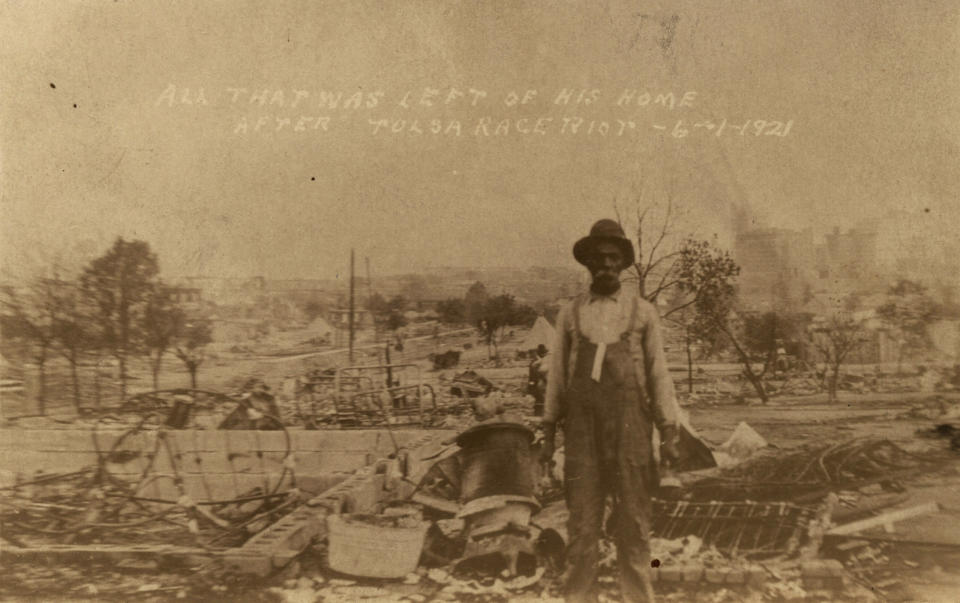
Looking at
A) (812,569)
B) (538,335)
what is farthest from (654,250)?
(812,569)

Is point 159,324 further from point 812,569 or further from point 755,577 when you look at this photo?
point 812,569

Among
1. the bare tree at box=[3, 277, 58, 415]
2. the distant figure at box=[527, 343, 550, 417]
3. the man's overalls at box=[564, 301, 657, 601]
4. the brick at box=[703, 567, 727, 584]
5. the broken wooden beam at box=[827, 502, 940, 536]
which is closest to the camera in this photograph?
the man's overalls at box=[564, 301, 657, 601]

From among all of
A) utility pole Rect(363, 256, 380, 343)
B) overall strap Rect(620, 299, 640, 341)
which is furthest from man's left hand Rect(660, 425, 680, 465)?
utility pole Rect(363, 256, 380, 343)

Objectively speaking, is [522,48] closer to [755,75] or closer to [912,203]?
[755,75]

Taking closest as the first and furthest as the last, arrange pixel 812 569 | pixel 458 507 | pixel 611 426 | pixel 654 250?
pixel 611 426 < pixel 812 569 < pixel 458 507 < pixel 654 250

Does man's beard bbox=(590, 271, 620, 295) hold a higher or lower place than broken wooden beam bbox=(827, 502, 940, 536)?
higher

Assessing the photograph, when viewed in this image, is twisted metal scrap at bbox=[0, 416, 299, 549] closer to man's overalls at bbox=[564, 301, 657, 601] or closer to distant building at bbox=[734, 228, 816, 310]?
man's overalls at bbox=[564, 301, 657, 601]
